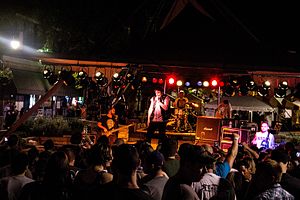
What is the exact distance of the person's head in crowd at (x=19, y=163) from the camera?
445 centimetres

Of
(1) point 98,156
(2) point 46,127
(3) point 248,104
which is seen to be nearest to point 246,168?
(1) point 98,156

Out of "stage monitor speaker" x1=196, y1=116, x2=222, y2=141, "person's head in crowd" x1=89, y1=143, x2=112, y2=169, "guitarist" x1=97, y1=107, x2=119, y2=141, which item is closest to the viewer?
"person's head in crowd" x1=89, y1=143, x2=112, y2=169

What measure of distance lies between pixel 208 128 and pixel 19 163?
11293 millimetres

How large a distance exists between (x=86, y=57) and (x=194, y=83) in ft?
13.3

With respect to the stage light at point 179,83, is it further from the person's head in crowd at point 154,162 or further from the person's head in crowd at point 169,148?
the person's head in crowd at point 154,162

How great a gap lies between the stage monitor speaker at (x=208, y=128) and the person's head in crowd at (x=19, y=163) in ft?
36.8

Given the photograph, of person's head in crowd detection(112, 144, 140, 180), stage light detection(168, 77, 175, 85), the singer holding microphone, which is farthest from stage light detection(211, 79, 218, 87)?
person's head in crowd detection(112, 144, 140, 180)

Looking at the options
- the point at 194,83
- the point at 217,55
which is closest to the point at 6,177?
the point at 217,55

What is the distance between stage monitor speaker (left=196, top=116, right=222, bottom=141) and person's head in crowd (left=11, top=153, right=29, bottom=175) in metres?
11.2

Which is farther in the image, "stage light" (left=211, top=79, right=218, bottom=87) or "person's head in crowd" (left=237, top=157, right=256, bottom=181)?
"stage light" (left=211, top=79, right=218, bottom=87)

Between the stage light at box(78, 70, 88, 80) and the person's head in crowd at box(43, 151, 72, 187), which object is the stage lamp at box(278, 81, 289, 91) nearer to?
the stage light at box(78, 70, 88, 80)

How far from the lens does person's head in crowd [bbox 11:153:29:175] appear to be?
445 cm

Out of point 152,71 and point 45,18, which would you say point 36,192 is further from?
point 45,18

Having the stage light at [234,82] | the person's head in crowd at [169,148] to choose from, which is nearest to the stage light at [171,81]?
the stage light at [234,82]
